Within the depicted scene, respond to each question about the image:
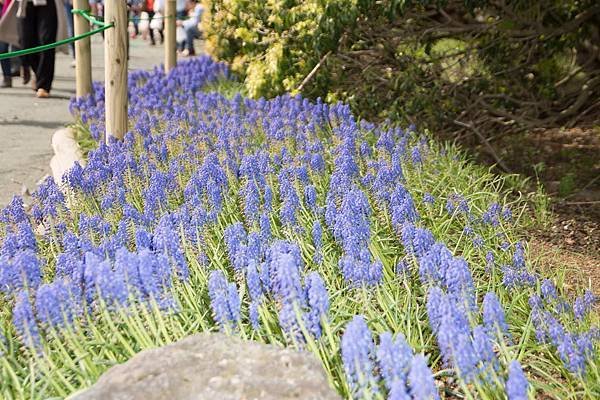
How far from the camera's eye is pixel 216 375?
7.13 feet

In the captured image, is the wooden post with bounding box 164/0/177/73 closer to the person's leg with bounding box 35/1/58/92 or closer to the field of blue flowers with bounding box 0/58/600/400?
the person's leg with bounding box 35/1/58/92

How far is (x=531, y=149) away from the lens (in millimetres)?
8086

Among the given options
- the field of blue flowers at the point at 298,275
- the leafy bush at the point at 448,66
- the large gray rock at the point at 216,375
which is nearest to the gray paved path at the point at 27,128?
the field of blue flowers at the point at 298,275

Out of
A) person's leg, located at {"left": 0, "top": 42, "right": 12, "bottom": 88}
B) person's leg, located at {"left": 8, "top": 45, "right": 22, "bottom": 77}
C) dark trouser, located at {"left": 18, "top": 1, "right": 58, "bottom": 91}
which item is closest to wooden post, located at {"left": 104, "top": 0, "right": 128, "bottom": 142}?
dark trouser, located at {"left": 18, "top": 1, "right": 58, "bottom": 91}

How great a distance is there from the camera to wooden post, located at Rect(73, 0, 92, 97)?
7.92 m

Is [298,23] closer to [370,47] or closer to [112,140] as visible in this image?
[370,47]

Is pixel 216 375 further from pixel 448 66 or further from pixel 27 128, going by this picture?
pixel 27 128

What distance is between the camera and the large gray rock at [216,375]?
2.11 metres

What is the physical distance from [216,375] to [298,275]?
56 cm

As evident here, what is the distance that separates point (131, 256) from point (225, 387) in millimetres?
790

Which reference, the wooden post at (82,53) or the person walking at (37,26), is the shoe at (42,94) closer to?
the person walking at (37,26)

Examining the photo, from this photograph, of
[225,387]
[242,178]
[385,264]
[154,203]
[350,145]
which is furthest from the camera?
[350,145]

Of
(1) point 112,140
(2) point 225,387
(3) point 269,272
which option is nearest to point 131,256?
(3) point 269,272

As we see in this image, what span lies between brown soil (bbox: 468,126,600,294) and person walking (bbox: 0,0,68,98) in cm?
551
